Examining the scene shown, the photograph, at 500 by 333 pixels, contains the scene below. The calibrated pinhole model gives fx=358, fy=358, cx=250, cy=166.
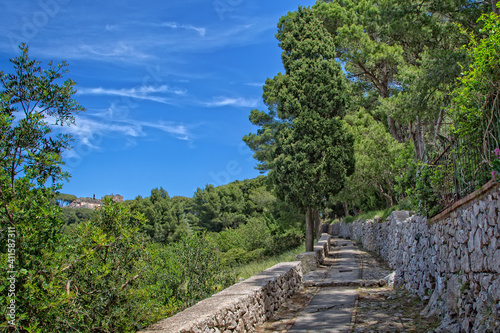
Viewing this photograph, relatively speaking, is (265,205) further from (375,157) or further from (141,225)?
(141,225)

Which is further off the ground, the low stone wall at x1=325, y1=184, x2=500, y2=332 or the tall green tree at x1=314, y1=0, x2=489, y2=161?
the tall green tree at x1=314, y1=0, x2=489, y2=161

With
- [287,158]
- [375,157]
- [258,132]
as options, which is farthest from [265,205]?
[287,158]

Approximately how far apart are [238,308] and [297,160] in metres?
9.09

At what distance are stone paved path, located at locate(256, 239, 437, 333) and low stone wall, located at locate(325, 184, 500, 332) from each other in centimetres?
37

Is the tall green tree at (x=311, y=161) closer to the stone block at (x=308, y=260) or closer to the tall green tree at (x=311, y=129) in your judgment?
the tall green tree at (x=311, y=129)

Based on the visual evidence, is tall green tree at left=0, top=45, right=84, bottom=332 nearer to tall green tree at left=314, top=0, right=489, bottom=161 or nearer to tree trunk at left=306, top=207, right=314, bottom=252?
tall green tree at left=314, top=0, right=489, bottom=161

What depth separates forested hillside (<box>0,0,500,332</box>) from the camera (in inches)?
125

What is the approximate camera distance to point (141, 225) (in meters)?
4.62

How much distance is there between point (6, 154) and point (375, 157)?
16.8 metres

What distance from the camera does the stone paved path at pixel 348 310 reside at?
5.62m

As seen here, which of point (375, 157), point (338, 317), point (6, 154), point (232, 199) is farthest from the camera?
point (232, 199)

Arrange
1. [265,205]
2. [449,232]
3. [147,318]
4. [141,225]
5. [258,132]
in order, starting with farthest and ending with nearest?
[265,205] < [258,132] < [449,232] < [141,225] < [147,318]

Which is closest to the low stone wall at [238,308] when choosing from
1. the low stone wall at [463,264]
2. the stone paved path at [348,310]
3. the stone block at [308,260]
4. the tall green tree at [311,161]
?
the stone paved path at [348,310]

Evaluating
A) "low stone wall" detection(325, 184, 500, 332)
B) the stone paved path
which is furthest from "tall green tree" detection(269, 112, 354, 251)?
"low stone wall" detection(325, 184, 500, 332)
